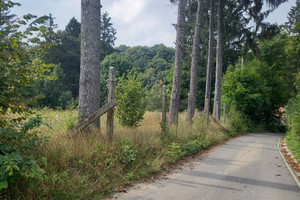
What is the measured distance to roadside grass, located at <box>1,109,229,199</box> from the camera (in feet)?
13.0

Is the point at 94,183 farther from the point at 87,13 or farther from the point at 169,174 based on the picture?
the point at 87,13

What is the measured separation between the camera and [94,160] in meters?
5.00

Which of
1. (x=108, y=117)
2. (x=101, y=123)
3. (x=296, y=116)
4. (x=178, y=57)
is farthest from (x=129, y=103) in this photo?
(x=296, y=116)

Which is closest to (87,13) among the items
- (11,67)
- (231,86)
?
(11,67)

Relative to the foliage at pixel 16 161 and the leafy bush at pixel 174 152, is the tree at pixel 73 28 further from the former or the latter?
the foliage at pixel 16 161

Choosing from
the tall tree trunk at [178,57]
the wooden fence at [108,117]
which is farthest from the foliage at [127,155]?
the tall tree trunk at [178,57]

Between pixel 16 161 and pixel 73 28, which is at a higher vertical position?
pixel 73 28

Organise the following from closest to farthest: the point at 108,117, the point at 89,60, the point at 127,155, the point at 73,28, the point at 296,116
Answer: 1. the point at 127,155
2. the point at 108,117
3. the point at 89,60
4. the point at 296,116
5. the point at 73,28

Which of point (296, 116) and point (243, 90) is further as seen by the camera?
point (243, 90)

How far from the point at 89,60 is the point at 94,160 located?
2.88 metres

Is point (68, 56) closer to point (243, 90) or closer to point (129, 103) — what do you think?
point (243, 90)

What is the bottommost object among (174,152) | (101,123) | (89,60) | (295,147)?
(295,147)

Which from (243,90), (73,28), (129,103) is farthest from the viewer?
(73,28)

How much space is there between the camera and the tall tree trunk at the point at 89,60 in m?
6.43
